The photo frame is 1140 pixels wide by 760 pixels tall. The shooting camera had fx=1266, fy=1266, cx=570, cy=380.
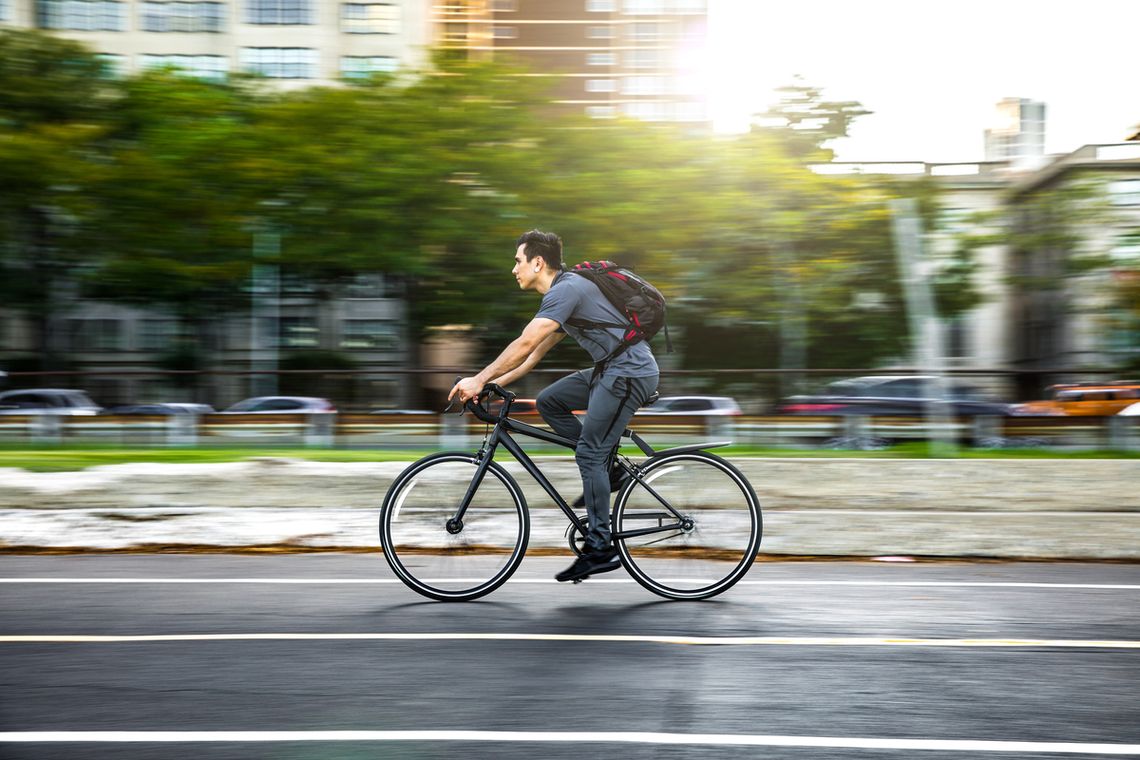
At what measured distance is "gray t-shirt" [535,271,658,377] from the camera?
6031 millimetres

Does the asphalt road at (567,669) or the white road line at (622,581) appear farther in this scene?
the white road line at (622,581)

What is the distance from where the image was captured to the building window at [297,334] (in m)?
48.9

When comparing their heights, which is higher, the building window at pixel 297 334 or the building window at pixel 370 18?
the building window at pixel 370 18

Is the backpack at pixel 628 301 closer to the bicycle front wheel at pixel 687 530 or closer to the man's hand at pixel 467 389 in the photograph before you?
the man's hand at pixel 467 389

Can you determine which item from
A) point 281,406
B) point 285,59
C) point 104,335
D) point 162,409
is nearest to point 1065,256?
point 285,59

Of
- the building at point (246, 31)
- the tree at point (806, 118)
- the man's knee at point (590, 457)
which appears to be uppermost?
the building at point (246, 31)

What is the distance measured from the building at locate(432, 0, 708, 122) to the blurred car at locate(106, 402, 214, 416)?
296 ft

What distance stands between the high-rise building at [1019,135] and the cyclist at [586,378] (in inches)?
2653

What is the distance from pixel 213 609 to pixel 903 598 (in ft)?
11.1

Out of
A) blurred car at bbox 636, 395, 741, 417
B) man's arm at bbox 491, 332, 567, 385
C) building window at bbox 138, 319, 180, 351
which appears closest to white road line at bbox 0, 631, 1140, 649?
A: man's arm at bbox 491, 332, 567, 385

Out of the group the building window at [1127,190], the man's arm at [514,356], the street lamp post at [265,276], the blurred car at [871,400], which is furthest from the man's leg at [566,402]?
the building window at [1127,190]

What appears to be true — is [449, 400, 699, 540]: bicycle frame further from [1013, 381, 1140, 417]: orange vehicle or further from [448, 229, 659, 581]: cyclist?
[1013, 381, 1140, 417]: orange vehicle

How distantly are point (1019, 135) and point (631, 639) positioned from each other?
71221mm

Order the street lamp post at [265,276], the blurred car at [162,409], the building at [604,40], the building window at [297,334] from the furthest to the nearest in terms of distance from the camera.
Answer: the building at [604,40] < the building window at [297,334] < the street lamp post at [265,276] < the blurred car at [162,409]
